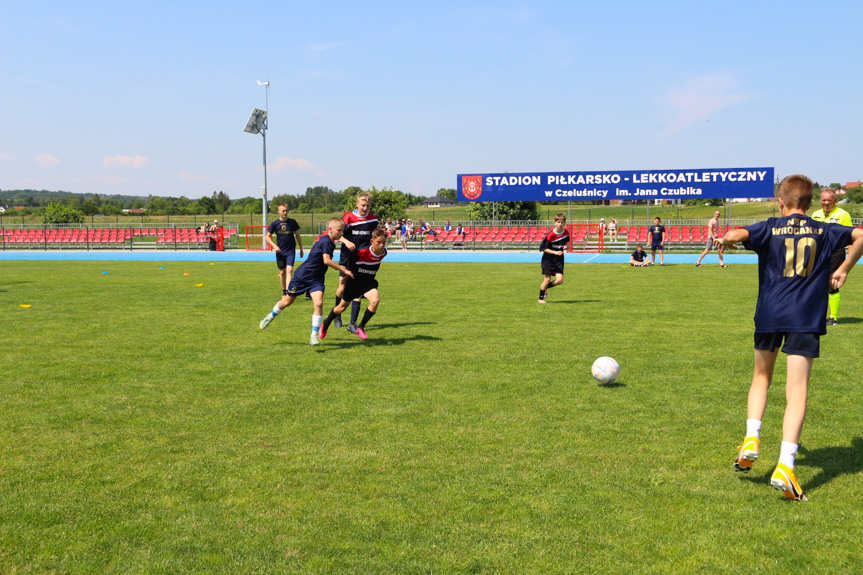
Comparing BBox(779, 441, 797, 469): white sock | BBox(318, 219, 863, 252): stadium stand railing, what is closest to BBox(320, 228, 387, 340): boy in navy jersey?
BBox(779, 441, 797, 469): white sock

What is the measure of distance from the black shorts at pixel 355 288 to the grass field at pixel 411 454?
69cm

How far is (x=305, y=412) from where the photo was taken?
20.1 feet

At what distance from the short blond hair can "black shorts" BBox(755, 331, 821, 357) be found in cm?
83

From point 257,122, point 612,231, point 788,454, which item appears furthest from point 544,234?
point 788,454

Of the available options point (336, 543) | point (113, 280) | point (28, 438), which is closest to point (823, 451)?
point (336, 543)

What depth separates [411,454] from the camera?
4.99 m

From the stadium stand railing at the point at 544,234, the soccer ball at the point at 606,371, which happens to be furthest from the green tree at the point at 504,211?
the soccer ball at the point at 606,371

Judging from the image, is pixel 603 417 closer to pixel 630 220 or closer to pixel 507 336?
pixel 507 336

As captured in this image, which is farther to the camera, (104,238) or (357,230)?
(104,238)

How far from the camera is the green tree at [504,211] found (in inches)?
1879

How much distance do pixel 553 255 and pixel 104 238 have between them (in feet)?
136

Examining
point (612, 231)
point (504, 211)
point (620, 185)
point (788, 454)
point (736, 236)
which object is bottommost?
point (788, 454)

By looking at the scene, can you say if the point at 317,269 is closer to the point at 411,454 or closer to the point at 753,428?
the point at 411,454

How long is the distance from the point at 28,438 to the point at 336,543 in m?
3.18
